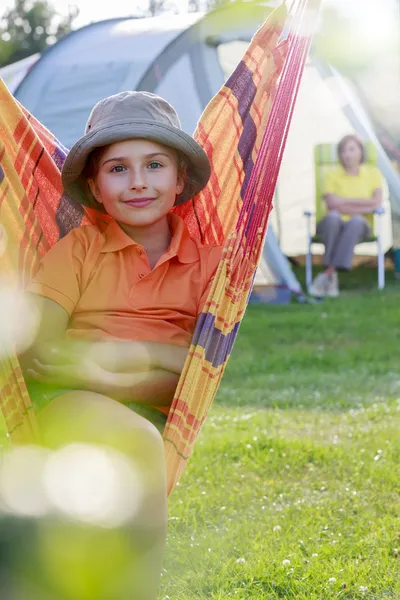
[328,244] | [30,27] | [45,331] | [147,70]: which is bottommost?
[30,27]

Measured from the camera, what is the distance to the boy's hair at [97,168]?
196 centimetres

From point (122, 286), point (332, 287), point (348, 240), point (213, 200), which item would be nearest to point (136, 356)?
point (122, 286)

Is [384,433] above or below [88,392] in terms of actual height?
below

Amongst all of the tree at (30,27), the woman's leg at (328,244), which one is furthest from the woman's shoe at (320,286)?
the tree at (30,27)

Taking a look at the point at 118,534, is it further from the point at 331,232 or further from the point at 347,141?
the point at 347,141

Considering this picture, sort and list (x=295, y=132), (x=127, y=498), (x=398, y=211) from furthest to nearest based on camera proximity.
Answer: (x=295, y=132) < (x=398, y=211) < (x=127, y=498)

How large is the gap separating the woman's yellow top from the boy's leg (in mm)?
6109

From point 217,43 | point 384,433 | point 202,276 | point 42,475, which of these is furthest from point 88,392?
point 217,43

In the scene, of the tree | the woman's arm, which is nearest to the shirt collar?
the woman's arm

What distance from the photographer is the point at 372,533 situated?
234cm

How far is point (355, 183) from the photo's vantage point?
762 centimetres

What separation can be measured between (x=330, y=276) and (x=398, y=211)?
3.34 ft

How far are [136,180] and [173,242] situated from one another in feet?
0.50

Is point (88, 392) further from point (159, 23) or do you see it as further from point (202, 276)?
point (159, 23)
